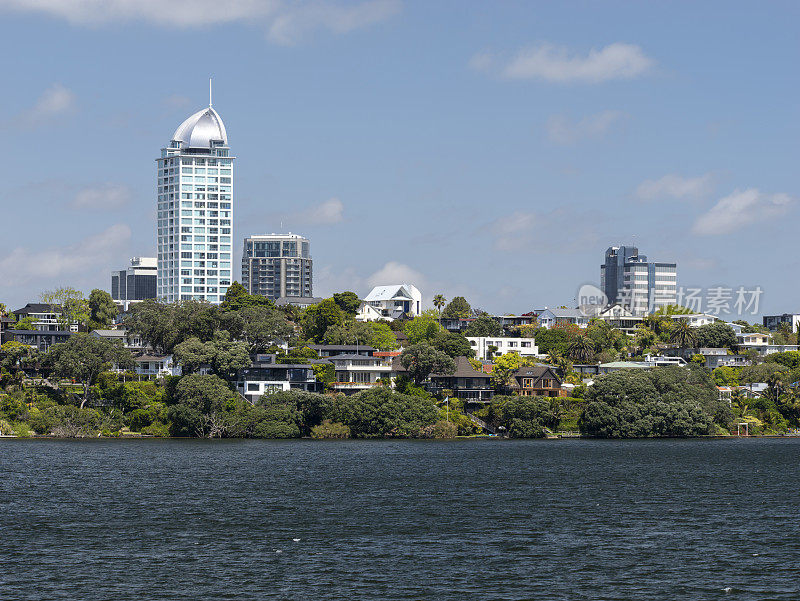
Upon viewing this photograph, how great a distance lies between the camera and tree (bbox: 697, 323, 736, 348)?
19562cm

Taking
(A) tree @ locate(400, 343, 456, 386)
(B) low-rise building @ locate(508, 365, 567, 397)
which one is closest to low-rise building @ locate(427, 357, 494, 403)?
(A) tree @ locate(400, 343, 456, 386)

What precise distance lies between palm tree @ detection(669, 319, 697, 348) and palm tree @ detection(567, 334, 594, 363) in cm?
2010

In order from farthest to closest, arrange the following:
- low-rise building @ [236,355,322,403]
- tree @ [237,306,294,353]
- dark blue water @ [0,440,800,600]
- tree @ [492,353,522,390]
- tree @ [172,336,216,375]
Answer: tree @ [237,306,294,353]
tree @ [492,353,522,390]
low-rise building @ [236,355,322,403]
tree @ [172,336,216,375]
dark blue water @ [0,440,800,600]

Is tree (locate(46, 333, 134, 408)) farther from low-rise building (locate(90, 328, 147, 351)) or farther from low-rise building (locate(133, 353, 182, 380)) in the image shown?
low-rise building (locate(90, 328, 147, 351))

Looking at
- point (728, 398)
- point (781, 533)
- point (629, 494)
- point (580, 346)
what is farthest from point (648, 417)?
point (781, 533)

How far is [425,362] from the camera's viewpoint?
145125 mm

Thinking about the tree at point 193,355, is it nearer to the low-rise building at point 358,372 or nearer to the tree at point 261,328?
the tree at point 261,328

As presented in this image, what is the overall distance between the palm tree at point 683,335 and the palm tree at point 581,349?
20.1 metres

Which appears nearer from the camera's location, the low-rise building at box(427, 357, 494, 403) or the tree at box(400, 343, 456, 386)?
the low-rise building at box(427, 357, 494, 403)

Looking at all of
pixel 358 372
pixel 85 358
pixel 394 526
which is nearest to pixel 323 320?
pixel 358 372

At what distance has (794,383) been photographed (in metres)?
159

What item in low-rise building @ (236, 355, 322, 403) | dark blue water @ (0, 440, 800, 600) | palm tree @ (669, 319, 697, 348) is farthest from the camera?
palm tree @ (669, 319, 697, 348)

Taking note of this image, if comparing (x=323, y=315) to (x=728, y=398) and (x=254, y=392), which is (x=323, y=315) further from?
(x=728, y=398)

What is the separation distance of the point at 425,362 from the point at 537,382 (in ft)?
57.9
